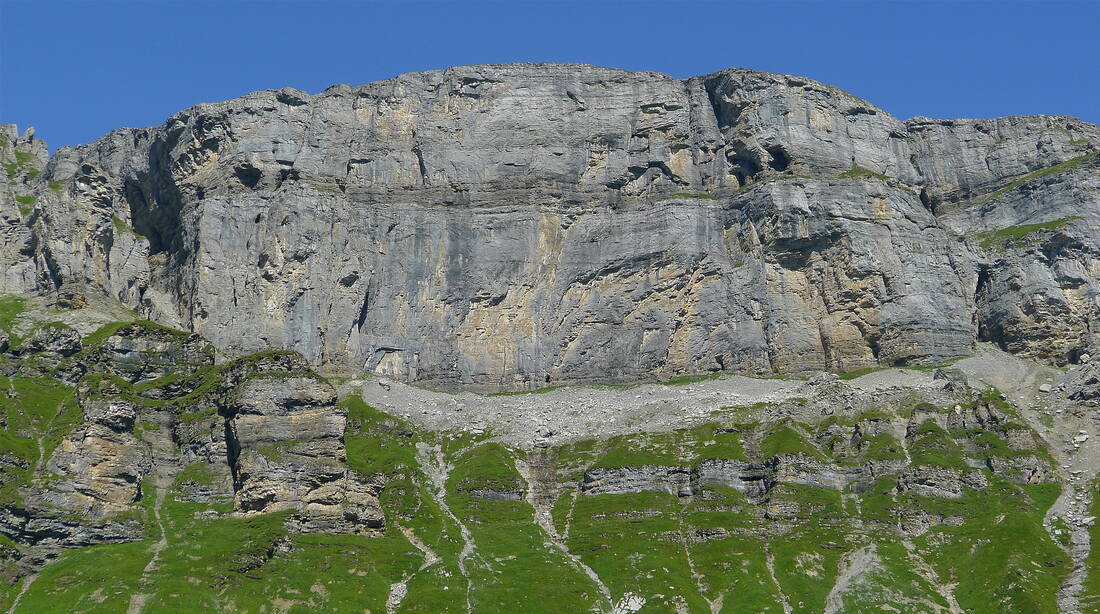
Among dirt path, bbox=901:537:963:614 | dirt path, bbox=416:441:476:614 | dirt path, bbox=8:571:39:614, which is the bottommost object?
dirt path, bbox=901:537:963:614

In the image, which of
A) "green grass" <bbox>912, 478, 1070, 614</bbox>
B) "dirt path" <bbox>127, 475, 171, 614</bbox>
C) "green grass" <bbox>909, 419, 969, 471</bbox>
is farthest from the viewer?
"green grass" <bbox>909, 419, 969, 471</bbox>

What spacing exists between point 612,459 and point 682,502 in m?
14.2

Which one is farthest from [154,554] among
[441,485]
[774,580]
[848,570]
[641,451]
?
[848,570]

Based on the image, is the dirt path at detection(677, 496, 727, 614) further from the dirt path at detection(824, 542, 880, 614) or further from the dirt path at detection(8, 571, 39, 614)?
the dirt path at detection(8, 571, 39, 614)

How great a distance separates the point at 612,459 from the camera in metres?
162

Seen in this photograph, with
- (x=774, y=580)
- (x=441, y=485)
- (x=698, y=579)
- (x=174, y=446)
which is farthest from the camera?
Result: (x=441, y=485)

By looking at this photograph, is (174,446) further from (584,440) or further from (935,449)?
(935,449)

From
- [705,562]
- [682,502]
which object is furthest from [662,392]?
[705,562]

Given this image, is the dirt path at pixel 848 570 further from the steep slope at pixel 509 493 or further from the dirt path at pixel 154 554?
the dirt path at pixel 154 554

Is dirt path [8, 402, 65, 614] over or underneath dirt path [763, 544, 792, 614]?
Result: over

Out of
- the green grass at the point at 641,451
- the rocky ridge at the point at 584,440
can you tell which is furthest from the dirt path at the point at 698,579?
the green grass at the point at 641,451

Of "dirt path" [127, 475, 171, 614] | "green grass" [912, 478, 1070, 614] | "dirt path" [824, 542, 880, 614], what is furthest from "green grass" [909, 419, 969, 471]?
"dirt path" [127, 475, 171, 614]

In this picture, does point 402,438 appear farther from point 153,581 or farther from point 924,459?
point 924,459

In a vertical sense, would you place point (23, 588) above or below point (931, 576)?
above
